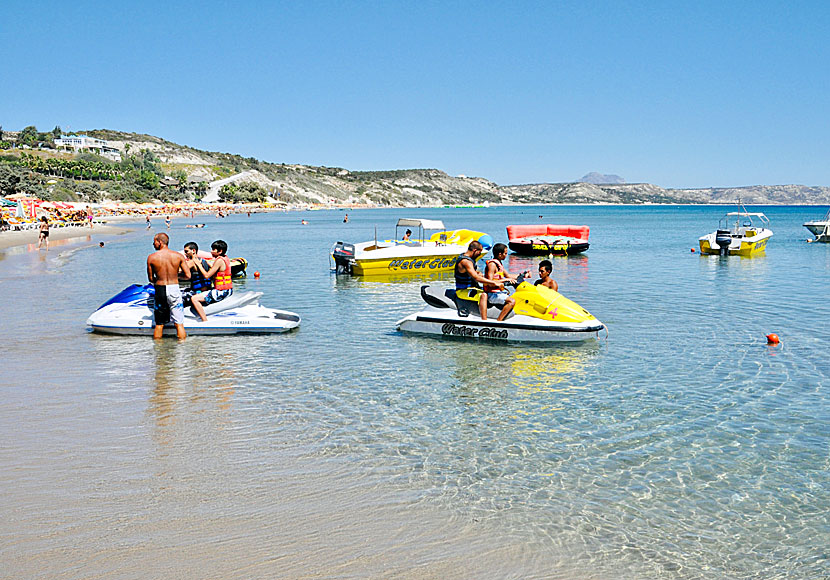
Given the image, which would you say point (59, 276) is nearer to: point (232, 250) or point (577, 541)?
point (232, 250)

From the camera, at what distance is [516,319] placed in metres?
13.1

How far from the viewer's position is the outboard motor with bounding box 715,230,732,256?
3484cm

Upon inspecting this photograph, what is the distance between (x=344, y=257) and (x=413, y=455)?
19.4 meters

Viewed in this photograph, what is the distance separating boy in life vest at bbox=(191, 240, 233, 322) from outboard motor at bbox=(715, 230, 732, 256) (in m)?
27.5

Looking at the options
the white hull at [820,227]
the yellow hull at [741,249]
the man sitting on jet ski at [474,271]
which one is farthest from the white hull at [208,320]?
the white hull at [820,227]

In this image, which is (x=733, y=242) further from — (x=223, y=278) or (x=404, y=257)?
(x=223, y=278)

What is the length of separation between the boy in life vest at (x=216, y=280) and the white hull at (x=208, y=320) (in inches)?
5.8

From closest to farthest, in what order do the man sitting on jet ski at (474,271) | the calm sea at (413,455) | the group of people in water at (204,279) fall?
the calm sea at (413,455) < the group of people in water at (204,279) < the man sitting on jet ski at (474,271)

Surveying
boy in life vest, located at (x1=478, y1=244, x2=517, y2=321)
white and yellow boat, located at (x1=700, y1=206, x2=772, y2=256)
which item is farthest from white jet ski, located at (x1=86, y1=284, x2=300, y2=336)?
white and yellow boat, located at (x1=700, y1=206, x2=772, y2=256)

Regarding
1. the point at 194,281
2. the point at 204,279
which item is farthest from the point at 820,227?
the point at 194,281

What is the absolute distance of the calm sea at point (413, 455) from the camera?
5285 mm

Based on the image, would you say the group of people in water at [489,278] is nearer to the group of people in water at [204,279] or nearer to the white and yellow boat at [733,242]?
the group of people in water at [204,279]

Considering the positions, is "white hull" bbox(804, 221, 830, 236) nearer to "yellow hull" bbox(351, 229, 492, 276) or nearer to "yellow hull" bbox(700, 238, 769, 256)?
"yellow hull" bbox(700, 238, 769, 256)

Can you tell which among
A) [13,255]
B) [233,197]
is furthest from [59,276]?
[233,197]
